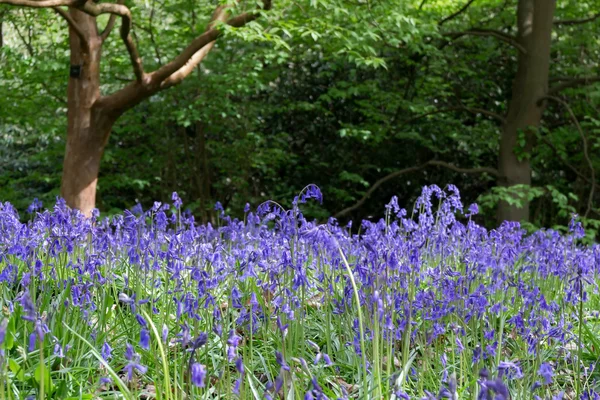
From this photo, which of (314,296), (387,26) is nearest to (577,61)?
(387,26)

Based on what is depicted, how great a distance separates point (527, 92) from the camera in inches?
402

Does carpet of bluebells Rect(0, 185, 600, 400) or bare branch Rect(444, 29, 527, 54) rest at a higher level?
bare branch Rect(444, 29, 527, 54)

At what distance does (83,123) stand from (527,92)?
20.2 feet

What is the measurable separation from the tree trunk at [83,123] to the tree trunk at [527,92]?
18.3 ft

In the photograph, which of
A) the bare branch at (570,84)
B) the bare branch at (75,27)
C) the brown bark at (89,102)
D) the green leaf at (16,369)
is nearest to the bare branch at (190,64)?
the brown bark at (89,102)

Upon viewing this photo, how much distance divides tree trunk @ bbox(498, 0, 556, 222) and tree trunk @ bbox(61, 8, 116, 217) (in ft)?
18.3

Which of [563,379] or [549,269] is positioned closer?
[563,379]

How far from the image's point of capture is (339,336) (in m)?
3.49

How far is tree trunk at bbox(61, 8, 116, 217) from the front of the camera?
26.6ft

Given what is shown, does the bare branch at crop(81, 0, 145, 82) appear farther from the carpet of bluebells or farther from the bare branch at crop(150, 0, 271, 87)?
the carpet of bluebells

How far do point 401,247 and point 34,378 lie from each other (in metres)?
1.89

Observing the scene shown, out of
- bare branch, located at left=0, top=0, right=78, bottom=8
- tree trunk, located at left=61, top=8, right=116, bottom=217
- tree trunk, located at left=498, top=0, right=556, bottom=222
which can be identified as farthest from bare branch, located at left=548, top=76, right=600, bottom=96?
bare branch, located at left=0, top=0, right=78, bottom=8

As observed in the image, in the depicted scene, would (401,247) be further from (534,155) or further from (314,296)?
(534,155)

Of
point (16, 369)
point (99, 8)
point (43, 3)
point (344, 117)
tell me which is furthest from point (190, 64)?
point (16, 369)
